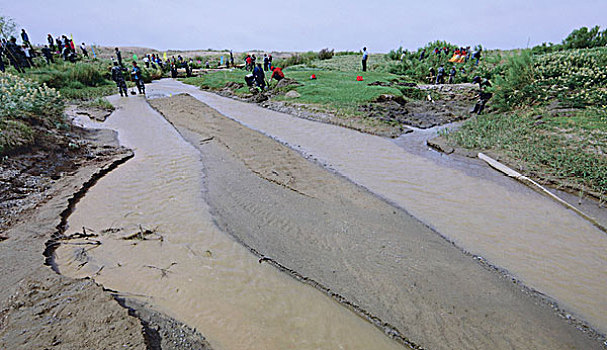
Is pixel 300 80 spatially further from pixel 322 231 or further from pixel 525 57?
pixel 322 231

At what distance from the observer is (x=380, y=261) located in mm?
3836

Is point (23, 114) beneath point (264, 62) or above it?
beneath

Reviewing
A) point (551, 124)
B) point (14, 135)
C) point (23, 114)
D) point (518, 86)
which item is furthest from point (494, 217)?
point (23, 114)

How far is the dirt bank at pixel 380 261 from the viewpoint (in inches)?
114

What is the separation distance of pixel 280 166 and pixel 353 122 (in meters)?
5.51

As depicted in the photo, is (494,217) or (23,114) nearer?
(494,217)

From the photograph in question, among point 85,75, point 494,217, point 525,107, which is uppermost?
point 85,75

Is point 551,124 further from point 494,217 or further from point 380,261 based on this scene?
point 380,261

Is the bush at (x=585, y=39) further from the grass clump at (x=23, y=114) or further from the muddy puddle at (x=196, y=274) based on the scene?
the grass clump at (x=23, y=114)

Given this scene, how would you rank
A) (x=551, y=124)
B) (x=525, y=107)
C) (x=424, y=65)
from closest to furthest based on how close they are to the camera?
(x=551, y=124) < (x=525, y=107) < (x=424, y=65)

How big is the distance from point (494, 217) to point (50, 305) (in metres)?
6.32

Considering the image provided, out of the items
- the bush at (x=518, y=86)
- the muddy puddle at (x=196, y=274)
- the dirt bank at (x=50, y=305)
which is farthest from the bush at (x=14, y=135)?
the bush at (x=518, y=86)

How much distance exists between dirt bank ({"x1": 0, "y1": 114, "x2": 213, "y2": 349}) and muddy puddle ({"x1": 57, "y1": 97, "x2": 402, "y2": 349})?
198 mm

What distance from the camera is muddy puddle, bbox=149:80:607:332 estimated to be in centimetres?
363
